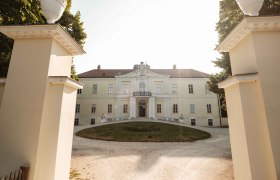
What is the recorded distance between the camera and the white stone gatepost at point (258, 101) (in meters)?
2.93

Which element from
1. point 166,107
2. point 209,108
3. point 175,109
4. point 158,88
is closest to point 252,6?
point 166,107

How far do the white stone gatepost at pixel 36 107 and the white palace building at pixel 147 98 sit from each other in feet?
107

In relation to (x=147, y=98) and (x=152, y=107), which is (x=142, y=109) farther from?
(x=147, y=98)

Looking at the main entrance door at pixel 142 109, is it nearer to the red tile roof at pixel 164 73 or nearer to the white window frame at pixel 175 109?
the white window frame at pixel 175 109

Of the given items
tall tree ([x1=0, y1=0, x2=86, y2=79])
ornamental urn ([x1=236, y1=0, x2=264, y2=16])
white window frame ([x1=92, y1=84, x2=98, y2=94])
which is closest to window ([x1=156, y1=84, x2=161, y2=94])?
white window frame ([x1=92, y1=84, x2=98, y2=94])

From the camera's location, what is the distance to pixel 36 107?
3.26 meters

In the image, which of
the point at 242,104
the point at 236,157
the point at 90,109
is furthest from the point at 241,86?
the point at 90,109

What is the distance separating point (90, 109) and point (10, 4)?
32523mm

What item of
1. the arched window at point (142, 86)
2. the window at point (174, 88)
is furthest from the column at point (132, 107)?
the window at point (174, 88)

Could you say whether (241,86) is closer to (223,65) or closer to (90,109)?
(223,65)

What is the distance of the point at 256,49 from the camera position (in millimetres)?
3178

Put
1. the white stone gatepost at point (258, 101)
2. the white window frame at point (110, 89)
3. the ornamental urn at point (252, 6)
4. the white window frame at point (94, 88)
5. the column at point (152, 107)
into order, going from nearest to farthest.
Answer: the white stone gatepost at point (258, 101) < the ornamental urn at point (252, 6) < the column at point (152, 107) < the white window frame at point (110, 89) < the white window frame at point (94, 88)

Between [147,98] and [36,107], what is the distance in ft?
111

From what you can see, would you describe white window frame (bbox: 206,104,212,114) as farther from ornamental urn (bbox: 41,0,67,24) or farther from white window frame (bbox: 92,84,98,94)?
ornamental urn (bbox: 41,0,67,24)
